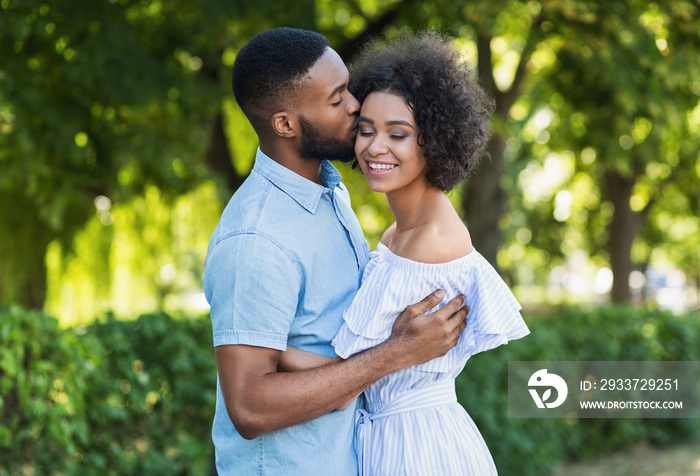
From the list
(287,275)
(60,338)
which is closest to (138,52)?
(60,338)

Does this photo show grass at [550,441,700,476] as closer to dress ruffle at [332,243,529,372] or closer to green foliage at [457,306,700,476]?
green foliage at [457,306,700,476]

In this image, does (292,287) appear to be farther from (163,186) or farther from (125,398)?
(163,186)

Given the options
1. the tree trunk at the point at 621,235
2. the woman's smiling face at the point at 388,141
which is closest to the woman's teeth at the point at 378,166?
the woman's smiling face at the point at 388,141

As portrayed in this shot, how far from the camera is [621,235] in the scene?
14328 millimetres

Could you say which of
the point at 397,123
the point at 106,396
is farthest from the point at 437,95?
the point at 106,396

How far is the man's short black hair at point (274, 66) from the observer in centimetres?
222

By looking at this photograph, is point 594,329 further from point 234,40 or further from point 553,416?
point 234,40

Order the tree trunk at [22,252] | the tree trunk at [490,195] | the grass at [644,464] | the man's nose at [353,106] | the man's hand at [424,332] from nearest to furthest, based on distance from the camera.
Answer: the man's hand at [424,332], the man's nose at [353,106], the tree trunk at [22,252], the grass at [644,464], the tree trunk at [490,195]

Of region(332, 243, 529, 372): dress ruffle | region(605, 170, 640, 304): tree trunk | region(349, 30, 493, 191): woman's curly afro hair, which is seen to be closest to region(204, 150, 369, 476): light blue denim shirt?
region(332, 243, 529, 372): dress ruffle

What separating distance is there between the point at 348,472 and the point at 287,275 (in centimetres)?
71

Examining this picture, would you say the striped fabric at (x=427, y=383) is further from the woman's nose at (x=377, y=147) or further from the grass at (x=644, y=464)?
the grass at (x=644, y=464)

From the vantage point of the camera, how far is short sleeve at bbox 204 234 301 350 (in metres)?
1.95

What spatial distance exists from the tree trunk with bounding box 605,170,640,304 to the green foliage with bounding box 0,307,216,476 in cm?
1099

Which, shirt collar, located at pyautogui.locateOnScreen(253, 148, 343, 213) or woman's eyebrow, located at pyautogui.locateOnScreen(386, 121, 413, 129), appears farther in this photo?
woman's eyebrow, located at pyautogui.locateOnScreen(386, 121, 413, 129)
